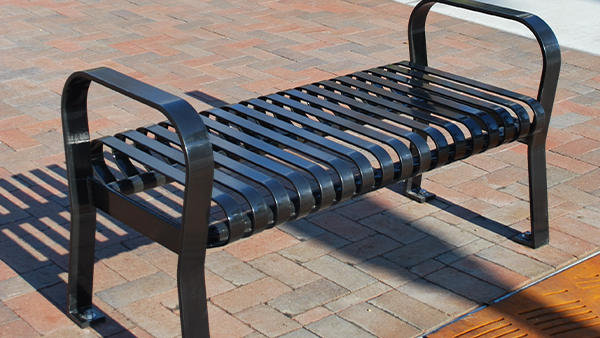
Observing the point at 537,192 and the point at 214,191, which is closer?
the point at 214,191

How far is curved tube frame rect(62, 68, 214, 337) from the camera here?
6.74ft

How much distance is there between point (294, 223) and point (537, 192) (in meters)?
1.07

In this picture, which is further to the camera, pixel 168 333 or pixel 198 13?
pixel 198 13

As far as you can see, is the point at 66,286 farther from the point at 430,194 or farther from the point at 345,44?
the point at 345,44

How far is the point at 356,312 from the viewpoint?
2.82 metres

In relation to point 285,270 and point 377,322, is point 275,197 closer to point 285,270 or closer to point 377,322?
point 377,322

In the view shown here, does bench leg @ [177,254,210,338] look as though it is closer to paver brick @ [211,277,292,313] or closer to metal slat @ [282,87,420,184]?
paver brick @ [211,277,292,313]

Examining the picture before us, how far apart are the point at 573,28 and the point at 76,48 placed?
426cm

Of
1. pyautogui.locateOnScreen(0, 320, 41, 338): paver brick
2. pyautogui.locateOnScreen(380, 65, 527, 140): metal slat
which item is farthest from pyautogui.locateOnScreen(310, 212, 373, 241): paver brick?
pyautogui.locateOnScreen(0, 320, 41, 338): paver brick

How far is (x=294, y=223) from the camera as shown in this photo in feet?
11.4

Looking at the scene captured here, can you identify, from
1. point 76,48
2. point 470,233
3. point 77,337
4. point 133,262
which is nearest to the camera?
point 77,337

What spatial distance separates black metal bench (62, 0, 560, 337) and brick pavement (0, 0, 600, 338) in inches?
10.0

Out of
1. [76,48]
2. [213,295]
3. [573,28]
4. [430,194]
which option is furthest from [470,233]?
[573,28]

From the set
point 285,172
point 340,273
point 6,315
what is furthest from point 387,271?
point 6,315
